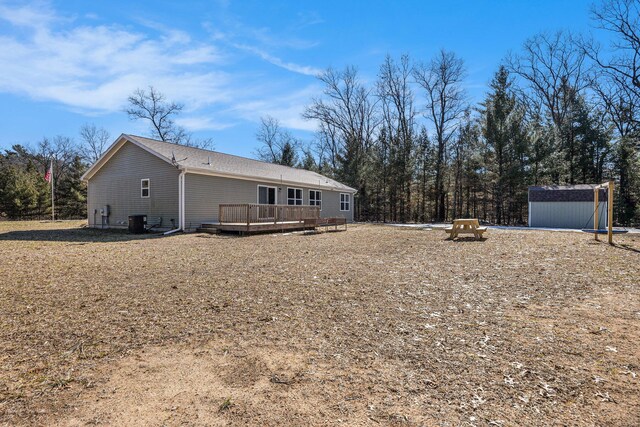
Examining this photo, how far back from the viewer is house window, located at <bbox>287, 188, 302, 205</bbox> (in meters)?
20.0

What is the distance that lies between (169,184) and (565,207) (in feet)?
64.7

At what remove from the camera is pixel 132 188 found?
16.1 meters

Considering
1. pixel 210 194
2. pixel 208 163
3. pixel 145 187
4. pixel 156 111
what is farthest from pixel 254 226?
pixel 156 111

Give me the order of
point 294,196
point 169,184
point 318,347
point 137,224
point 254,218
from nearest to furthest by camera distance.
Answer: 1. point 318,347
2. point 254,218
3. point 137,224
4. point 169,184
5. point 294,196

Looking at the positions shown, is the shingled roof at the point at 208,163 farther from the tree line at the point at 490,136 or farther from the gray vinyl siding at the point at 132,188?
the tree line at the point at 490,136

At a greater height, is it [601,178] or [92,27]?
[92,27]

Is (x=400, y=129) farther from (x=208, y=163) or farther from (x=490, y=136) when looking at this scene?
(x=208, y=163)

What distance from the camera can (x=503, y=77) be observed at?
23219 millimetres

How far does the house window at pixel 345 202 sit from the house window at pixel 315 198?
304cm

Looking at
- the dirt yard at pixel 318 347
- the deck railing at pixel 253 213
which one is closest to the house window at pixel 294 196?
the deck railing at pixel 253 213

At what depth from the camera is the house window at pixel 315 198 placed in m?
22.1

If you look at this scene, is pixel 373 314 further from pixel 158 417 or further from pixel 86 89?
pixel 86 89

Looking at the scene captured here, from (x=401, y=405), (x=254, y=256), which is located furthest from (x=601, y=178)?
(x=401, y=405)

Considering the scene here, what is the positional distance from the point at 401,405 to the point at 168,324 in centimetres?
265
